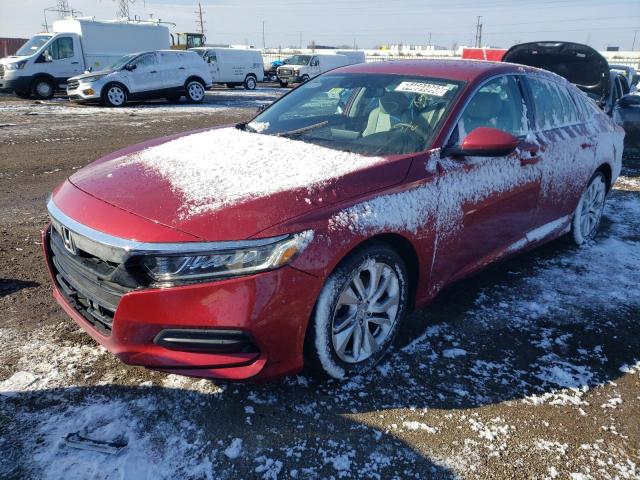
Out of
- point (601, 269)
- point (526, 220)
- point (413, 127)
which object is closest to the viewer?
point (413, 127)

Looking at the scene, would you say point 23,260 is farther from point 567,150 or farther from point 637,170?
point 637,170

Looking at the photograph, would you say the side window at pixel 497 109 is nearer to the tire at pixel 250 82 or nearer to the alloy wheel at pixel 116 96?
the alloy wheel at pixel 116 96

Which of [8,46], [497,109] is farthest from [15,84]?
[8,46]

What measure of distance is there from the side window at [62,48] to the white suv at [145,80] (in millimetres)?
2091

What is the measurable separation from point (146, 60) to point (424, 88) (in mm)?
14806

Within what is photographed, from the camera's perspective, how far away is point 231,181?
2.54m

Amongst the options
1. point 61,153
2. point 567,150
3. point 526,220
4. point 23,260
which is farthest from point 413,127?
point 61,153

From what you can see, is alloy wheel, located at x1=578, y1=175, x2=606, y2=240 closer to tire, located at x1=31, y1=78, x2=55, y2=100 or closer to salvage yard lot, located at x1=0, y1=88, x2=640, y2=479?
salvage yard lot, located at x1=0, y1=88, x2=640, y2=479

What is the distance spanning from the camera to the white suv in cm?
1509

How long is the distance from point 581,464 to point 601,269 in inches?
101

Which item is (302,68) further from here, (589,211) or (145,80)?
(589,211)

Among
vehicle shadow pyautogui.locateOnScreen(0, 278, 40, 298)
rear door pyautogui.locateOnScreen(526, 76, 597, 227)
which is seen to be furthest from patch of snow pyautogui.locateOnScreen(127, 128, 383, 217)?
rear door pyautogui.locateOnScreen(526, 76, 597, 227)

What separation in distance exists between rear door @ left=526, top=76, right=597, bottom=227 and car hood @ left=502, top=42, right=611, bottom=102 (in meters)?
3.49

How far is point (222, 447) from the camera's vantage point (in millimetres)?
2242
